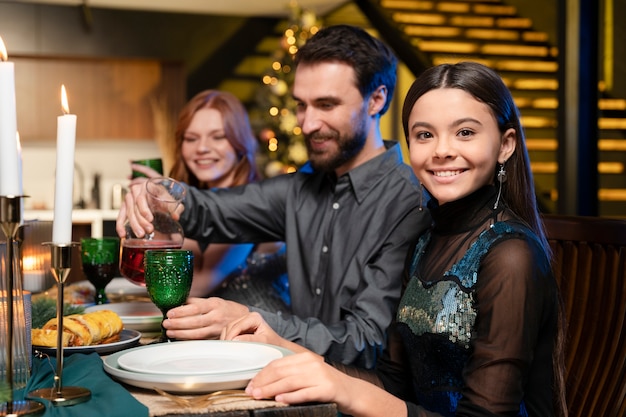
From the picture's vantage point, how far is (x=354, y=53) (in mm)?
2156

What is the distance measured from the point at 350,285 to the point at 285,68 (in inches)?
207

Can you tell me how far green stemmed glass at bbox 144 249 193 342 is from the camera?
1.32m

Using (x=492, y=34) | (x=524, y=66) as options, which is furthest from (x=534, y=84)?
(x=492, y=34)

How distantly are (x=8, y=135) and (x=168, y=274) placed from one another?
0.48m

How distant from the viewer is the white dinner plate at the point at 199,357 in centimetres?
112

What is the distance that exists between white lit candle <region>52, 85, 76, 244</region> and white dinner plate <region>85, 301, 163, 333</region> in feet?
2.21

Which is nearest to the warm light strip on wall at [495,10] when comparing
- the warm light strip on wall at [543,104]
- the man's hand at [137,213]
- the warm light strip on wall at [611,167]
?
the warm light strip on wall at [543,104]

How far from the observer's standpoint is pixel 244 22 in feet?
27.3

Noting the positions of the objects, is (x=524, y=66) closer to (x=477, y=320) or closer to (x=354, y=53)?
(x=354, y=53)

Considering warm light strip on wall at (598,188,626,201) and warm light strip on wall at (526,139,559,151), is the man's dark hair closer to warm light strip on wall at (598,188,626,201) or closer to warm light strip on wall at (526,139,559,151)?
warm light strip on wall at (598,188,626,201)

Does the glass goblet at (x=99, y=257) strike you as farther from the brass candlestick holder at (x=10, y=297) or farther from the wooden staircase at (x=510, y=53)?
the wooden staircase at (x=510, y=53)

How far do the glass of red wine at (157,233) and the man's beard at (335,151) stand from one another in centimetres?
37

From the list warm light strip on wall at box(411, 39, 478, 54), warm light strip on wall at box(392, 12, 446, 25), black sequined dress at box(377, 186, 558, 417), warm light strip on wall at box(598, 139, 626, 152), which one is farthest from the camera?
warm light strip on wall at box(392, 12, 446, 25)

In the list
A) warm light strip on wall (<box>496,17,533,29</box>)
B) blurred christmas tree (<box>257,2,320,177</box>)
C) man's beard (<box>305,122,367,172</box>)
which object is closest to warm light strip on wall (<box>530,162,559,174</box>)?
warm light strip on wall (<box>496,17,533,29</box>)
